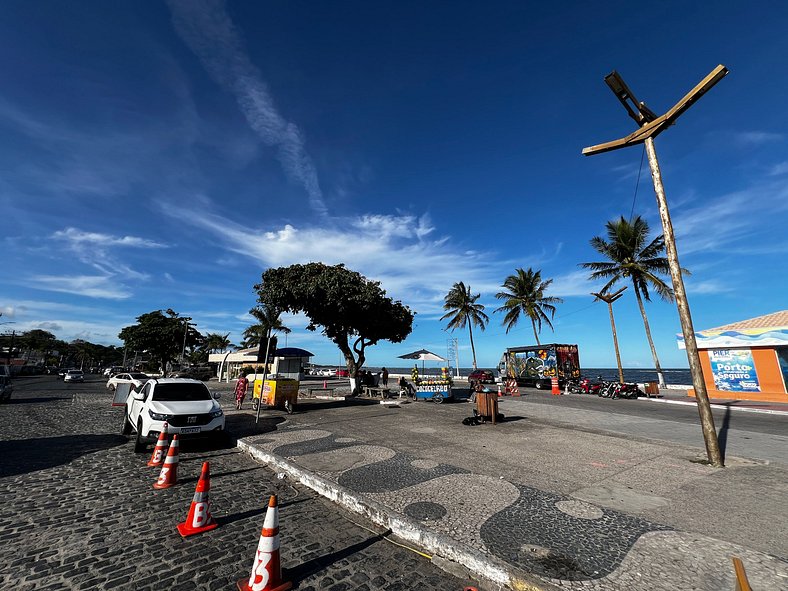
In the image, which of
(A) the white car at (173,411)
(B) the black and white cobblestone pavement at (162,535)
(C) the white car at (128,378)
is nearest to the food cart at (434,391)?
(A) the white car at (173,411)

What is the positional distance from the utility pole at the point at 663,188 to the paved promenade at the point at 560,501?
892 millimetres

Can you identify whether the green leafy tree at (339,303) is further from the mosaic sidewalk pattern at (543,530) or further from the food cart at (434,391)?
the mosaic sidewalk pattern at (543,530)

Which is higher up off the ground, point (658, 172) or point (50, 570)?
point (658, 172)

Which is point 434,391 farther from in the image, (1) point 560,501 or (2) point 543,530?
(2) point 543,530

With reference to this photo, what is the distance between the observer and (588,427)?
10.6 metres

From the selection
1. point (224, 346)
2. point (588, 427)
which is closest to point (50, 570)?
point (588, 427)

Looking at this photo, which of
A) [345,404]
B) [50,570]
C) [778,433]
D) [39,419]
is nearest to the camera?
[50,570]

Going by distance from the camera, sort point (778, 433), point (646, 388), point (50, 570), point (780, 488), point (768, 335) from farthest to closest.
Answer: point (646, 388) → point (768, 335) → point (778, 433) → point (780, 488) → point (50, 570)

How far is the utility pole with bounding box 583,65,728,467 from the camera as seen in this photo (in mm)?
6867

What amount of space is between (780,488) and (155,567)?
875cm

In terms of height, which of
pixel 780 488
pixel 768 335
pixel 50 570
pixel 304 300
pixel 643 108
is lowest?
pixel 50 570

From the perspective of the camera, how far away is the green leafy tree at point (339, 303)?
62.8ft

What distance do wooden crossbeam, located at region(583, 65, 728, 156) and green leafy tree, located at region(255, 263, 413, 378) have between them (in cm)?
1294

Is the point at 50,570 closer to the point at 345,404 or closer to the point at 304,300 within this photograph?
the point at 345,404
